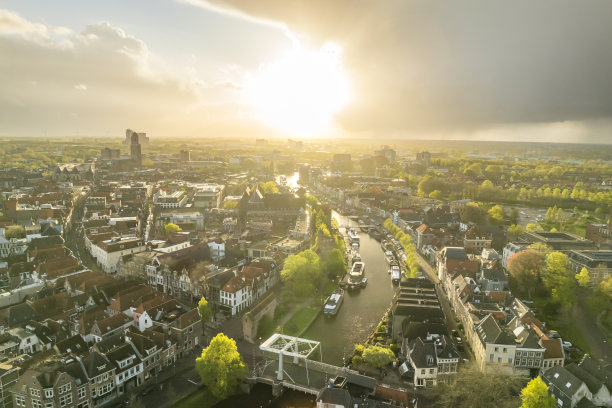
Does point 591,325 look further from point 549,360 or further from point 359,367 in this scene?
point 359,367

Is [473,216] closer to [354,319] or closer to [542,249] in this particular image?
[542,249]

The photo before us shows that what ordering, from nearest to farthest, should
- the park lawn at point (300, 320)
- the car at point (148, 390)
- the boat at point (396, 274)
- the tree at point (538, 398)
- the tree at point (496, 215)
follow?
the tree at point (538, 398), the car at point (148, 390), the park lawn at point (300, 320), the boat at point (396, 274), the tree at point (496, 215)

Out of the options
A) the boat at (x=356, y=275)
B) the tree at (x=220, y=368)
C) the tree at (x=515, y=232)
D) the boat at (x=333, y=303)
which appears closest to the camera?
the tree at (x=220, y=368)

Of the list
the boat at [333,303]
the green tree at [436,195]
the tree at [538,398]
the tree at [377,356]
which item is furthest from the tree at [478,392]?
the green tree at [436,195]

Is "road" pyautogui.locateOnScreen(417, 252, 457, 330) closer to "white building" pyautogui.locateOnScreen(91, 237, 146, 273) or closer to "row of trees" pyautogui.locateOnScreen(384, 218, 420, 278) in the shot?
"row of trees" pyautogui.locateOnScreen(384, 218, 420, 278)

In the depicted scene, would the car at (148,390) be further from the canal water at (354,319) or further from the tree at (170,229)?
the tree at (170,229)

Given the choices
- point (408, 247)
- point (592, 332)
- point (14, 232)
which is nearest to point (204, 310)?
point (408, 247)

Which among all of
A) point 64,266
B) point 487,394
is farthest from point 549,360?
point 64,266
